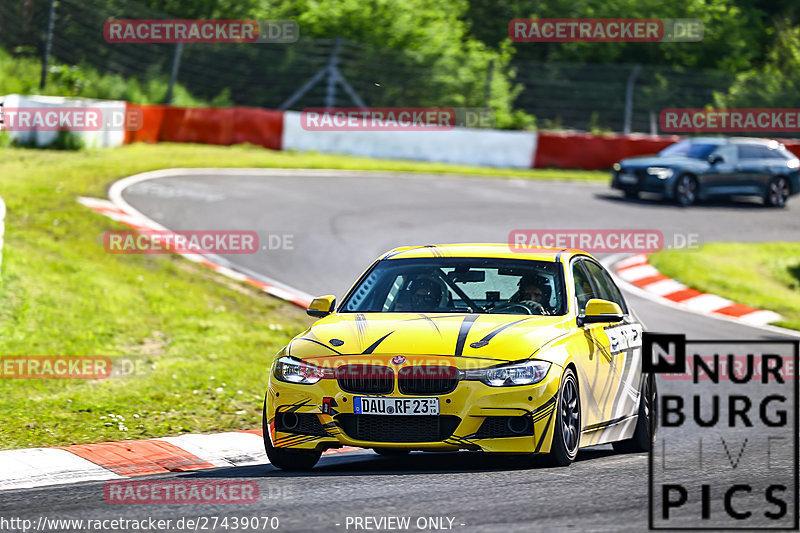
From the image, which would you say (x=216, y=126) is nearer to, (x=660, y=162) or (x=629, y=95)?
(x=660, y=162)

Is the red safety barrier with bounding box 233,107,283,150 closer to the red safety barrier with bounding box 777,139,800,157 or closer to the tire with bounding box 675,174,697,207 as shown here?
the tire with bounding box 675,174,697,207

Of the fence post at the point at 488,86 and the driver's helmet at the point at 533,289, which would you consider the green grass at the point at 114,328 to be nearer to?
the driver's helmet at the point at 533,289

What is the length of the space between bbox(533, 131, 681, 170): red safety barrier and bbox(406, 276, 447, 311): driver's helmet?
73.5 feet

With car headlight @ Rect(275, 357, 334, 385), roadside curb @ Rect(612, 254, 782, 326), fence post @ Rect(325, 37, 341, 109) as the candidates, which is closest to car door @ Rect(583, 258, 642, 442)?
car headlight @ Rect(275, 357, 334, 385)

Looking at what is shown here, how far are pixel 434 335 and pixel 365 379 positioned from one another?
0.51 metres

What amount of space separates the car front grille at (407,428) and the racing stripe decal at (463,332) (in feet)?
1.26

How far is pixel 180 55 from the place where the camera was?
30359mm

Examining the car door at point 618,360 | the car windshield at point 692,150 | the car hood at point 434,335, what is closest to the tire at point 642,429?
the car door at point 618,360

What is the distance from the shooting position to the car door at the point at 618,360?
8500 millimetres

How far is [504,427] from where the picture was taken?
7.23 meters

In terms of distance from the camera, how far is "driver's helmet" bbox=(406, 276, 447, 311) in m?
8.41

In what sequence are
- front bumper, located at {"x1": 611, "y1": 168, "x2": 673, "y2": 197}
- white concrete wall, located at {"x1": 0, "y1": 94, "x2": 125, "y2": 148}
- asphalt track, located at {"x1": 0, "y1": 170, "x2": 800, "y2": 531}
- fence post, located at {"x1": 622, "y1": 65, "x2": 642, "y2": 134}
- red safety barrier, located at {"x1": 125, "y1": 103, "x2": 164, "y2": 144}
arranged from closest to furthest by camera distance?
1. asphalt track, located at {"x1": 0, "y1": 170, "x2": 800, "y2": 531}
2. white concrete wall, located at {"x1": 0, "y1": 94, "x2": 125, "y2": 148}
3. front bumper, located at {"x1": 611, "y1": 168, "x2": 673, "y2": 197}
4. red safety barrier, located at {"x1": 125, "y1": 103, "x2": 164, "y2": 144}
5. fence post, located at {"x1": 622, "y1": 65, "x2": 642, "y2": 134}

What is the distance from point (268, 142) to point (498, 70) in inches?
287

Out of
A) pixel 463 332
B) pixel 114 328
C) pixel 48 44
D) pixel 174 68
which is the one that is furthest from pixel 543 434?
pixel 174 68
